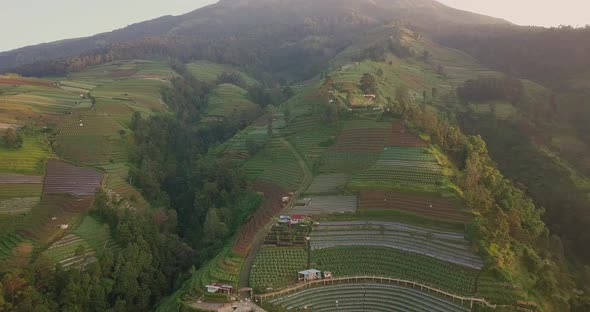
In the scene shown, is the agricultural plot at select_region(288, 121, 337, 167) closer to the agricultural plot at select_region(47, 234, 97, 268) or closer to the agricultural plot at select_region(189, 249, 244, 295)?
the agricultural plot at select_region(189, 249, 244, 295)

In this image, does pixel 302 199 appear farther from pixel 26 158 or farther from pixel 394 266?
pixel 26 158

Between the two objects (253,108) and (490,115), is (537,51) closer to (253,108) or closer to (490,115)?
(490,115)

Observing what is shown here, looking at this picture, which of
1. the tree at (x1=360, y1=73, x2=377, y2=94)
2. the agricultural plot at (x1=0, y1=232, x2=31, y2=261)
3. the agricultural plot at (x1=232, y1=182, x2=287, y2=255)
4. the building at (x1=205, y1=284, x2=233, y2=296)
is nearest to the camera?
the building at (x1=205, y1=284, x2=233, y2=296)

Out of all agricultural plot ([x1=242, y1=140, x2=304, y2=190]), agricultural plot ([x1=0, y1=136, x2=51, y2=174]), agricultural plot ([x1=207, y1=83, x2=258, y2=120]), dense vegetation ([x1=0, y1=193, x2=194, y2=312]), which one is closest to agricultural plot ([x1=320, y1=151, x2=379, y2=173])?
agricultural plot ([x1=242, y1=140, x2=304, y2=190])

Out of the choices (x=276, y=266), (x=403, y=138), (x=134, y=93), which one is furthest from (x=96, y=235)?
(x=134, y=93)

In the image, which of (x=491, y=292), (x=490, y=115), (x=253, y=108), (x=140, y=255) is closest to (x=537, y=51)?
(x=490, y=115)

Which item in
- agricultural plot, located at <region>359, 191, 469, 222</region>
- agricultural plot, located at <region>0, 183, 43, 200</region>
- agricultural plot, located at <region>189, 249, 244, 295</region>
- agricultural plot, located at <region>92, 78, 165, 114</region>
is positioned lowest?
agricultural plot, located at <region>189, 249, 244, 295</region>

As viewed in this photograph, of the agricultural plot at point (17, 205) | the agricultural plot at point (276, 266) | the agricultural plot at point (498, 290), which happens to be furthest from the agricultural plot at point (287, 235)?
the agricultural plot at point (17, 205)
